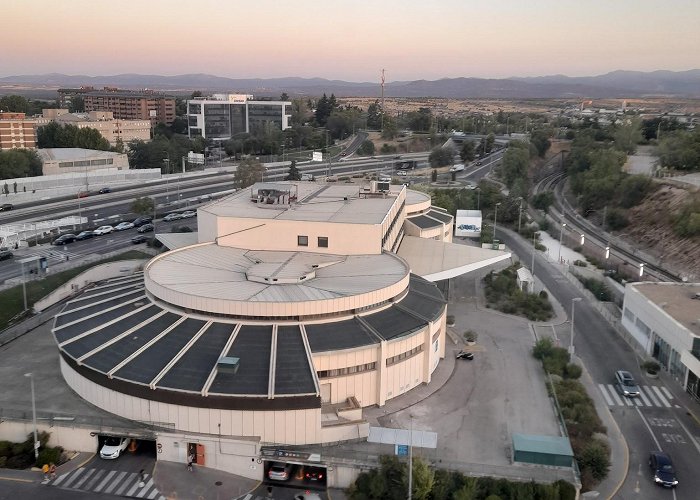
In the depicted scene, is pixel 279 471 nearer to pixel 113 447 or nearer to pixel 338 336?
pixel 338 336

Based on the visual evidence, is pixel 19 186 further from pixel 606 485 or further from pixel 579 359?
pixel 606 485

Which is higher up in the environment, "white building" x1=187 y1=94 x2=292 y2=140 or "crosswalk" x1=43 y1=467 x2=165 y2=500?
"white building" x1=187 y1=94 x2=292 y2=140

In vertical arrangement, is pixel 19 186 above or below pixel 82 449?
above

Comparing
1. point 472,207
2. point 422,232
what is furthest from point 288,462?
point 472,207

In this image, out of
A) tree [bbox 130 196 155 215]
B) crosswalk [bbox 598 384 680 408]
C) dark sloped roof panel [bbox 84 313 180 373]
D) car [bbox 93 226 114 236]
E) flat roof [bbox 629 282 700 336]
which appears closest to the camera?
dark sloped roof panel [bbox 84 313 180 373]

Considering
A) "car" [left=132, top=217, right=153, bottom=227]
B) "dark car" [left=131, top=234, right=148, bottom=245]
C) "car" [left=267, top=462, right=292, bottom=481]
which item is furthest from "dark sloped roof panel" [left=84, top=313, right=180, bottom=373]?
"car" [left=132, top=217, right=153, bottom=227]

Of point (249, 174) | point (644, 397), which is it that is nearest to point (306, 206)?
point (644, 397)

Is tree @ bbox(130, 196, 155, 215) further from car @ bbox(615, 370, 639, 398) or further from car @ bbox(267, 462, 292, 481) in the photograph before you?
car @ bbox(615, 370, 639, 398)
